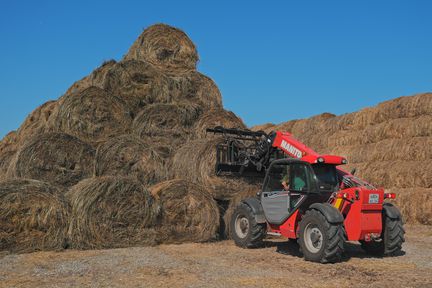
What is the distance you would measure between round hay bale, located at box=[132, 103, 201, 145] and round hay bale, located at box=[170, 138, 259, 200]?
62.6 inches

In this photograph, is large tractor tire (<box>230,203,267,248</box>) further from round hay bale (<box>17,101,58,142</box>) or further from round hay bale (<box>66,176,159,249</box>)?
round hay bale (<box>17,101,58,142</box>)

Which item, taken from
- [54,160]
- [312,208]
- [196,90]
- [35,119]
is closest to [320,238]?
[312,208]

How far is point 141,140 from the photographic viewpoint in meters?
11.4

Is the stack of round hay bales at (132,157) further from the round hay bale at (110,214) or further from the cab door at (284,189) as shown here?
the cab door at (284,189)

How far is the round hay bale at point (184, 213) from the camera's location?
10.1 metres

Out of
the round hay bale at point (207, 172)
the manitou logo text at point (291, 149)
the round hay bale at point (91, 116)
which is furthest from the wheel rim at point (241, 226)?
the round hay bale at point (91, 116)

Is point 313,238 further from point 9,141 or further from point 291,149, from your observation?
point 9,141

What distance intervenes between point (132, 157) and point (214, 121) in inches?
94.4

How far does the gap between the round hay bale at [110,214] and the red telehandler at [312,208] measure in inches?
73.1

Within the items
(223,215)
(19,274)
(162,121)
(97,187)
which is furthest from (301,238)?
(162,121)

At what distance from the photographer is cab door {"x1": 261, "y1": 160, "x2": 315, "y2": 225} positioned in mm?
8921

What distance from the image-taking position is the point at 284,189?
31.9 feet

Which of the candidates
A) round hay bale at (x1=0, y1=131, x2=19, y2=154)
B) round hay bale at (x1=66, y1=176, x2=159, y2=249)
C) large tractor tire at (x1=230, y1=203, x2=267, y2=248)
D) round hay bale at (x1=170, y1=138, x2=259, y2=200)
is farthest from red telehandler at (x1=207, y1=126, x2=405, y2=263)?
round hay bale at (x1=0, y1=131, x2=19, y2=154)

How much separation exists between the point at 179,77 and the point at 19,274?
797 cm
